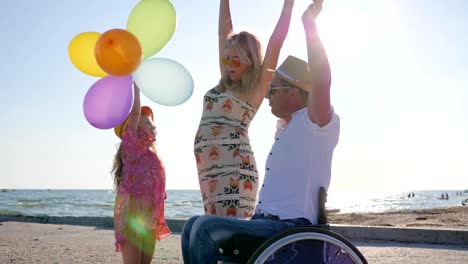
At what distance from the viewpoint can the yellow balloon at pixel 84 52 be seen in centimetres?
373

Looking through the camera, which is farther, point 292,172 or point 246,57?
point 246,57

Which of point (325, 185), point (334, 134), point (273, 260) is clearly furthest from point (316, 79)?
point (273, 260)

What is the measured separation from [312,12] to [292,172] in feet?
2.19

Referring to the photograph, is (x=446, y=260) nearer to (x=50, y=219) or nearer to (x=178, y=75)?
(x=178, y=75)

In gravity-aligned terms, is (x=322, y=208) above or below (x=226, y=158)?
below

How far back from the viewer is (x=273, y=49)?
9.61 feet

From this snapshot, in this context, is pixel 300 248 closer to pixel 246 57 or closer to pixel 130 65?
pixel 246 57

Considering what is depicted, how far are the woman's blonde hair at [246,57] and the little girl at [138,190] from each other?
1.08 m

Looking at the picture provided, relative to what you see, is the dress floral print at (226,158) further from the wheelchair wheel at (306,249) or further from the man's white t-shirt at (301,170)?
the wheelchair wheel at (306,249)

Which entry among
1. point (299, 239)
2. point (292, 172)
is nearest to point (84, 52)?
point (292, 172)

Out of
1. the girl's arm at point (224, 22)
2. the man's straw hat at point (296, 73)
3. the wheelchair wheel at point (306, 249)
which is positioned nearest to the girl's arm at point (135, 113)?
the girl's arm at point (224, 22)

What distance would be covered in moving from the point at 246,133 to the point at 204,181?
1.13 ft

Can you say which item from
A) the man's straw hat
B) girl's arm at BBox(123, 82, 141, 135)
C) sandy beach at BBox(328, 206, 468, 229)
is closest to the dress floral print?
the man's straw hat

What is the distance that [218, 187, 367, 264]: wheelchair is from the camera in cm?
202
